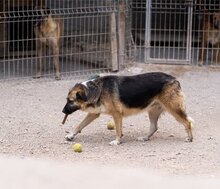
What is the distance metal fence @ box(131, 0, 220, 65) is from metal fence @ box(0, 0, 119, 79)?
73cm

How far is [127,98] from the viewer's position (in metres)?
7.01

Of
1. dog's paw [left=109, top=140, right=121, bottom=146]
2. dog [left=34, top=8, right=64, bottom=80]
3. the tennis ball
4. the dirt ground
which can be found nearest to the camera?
the dirt ground

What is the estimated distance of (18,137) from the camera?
7.18 m

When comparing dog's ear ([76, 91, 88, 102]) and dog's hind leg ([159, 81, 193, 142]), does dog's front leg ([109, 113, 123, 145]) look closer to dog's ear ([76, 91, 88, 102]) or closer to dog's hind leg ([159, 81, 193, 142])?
dog's ear ([76, 91, 88, 102])

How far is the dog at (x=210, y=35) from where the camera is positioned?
1107 centimetres

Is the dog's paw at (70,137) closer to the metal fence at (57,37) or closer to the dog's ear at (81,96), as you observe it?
the dog's ear at (81,96)

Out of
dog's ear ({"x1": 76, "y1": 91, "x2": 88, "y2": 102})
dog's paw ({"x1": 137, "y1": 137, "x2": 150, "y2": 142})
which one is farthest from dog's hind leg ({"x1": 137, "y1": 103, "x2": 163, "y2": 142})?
dog's ear ({"x1": 76, "y1": 91, "x2": 88, "y2": 102})

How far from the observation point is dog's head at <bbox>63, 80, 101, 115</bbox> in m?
6.81

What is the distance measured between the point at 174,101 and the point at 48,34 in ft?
12.6

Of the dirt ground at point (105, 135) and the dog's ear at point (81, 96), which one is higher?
the dog's ear at point (81, 96)

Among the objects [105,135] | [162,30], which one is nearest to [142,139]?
[105,135]

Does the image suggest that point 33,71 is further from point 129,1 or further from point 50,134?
point 50,134

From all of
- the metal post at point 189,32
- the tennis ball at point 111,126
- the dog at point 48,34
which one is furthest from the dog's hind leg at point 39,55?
the tennis ball at point 111,126

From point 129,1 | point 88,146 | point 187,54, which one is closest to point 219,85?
point 187,54
